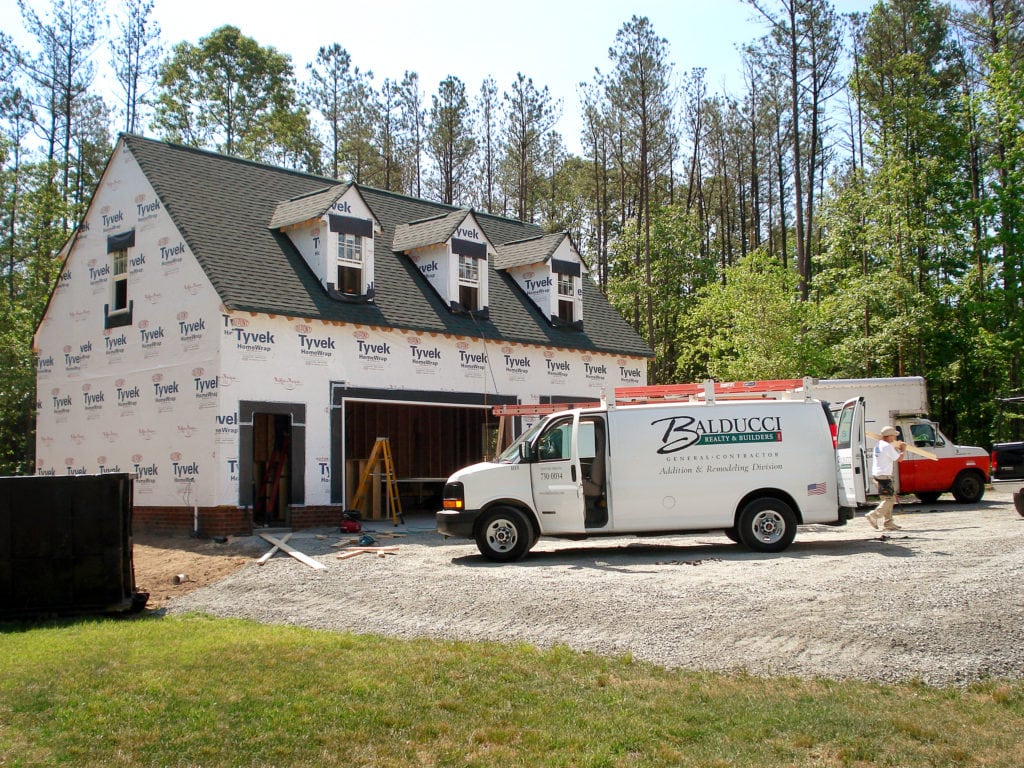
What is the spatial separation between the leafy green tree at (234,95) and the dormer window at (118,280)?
19.9 metres

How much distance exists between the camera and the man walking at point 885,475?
15023 mm

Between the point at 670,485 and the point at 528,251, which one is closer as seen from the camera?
the point at 670,485

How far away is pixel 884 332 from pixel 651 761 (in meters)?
28.1

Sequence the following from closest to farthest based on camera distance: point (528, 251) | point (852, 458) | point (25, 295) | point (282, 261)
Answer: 1. point (852, 458)
2. point (282, 261)
3. point (528, 251)
4. point (25, 295)

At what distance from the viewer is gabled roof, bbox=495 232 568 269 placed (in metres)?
25.2

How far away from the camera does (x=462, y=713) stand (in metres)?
6.19

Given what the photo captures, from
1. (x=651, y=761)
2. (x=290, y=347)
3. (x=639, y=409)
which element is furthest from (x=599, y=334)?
(x=651, y=761)

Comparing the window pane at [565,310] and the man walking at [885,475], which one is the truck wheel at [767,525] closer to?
the man walking at [885,475]

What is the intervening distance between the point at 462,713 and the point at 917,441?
18950 mm

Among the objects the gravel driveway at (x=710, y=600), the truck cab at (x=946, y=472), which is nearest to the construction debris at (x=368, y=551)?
the gravel driveway at (x=710, y=600)

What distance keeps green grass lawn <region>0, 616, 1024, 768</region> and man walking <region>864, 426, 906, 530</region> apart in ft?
29.4

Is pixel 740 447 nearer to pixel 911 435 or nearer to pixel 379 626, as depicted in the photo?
pixel 379 626

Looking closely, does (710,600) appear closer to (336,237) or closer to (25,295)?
(336,237)

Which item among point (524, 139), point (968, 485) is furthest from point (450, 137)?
point (968, 485)
